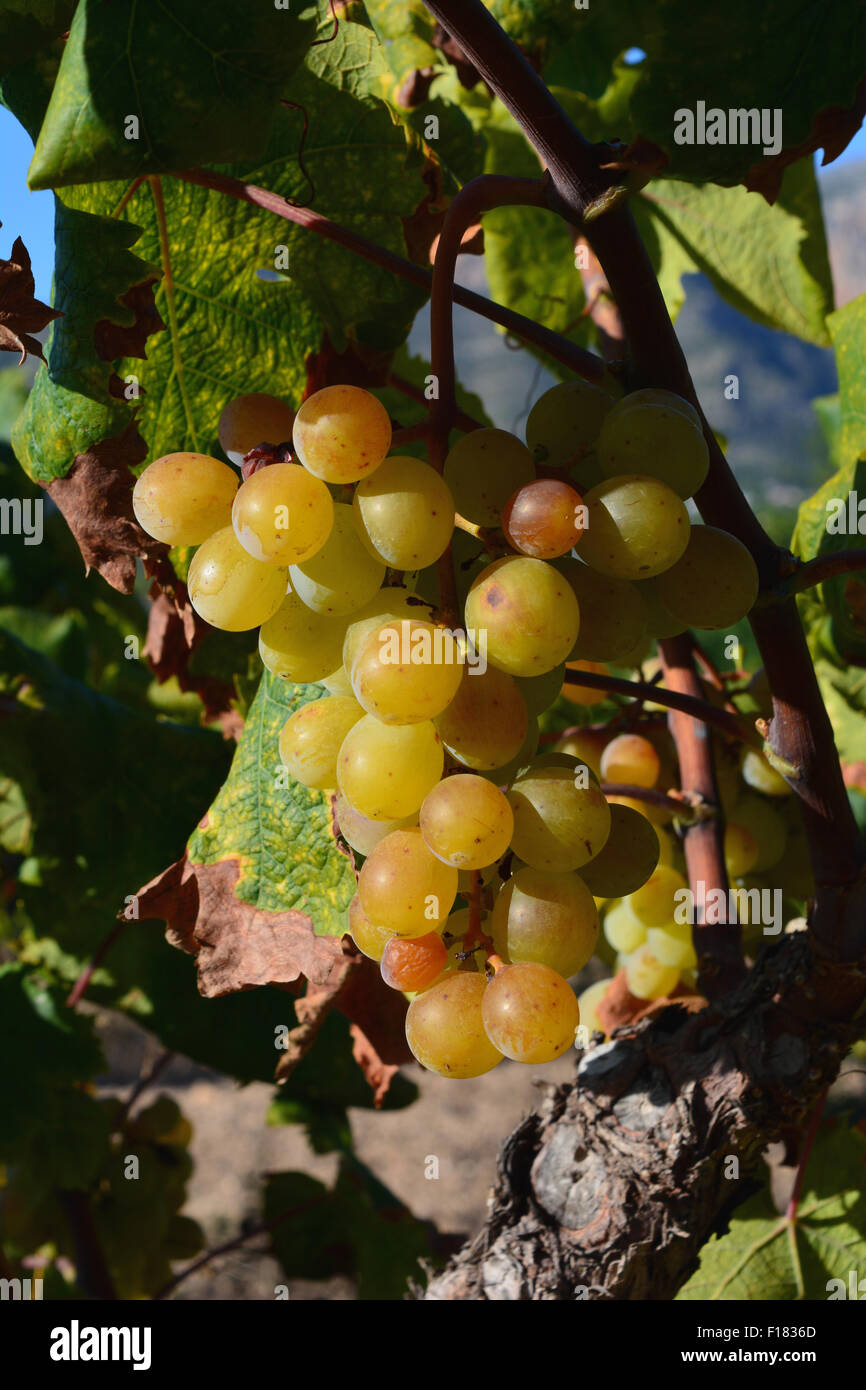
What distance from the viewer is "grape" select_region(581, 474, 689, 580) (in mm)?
552

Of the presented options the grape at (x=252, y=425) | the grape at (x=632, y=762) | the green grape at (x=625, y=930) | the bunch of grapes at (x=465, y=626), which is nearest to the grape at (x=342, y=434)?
the bunch of grapes at (x=465, y=626)

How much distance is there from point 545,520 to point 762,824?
54 centimetres

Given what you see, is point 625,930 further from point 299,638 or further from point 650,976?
point 299,638

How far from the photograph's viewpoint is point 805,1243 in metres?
1.14

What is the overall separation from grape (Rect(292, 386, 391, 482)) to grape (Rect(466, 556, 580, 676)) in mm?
90

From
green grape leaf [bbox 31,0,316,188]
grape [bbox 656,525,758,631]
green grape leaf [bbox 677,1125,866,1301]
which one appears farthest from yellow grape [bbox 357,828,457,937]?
green grape leaf [bbox 677,1125,866,1301]

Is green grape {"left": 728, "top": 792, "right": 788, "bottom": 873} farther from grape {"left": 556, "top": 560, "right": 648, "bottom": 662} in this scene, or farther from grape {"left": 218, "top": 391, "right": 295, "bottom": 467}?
grape {"left": 218, "top": 391, "right": 295, "bottom": 467}

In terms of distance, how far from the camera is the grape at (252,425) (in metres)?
0.67

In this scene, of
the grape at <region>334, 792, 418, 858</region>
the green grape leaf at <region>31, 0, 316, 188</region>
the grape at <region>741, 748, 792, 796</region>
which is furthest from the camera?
the grape at <region>741, 748, 792, 796</region>

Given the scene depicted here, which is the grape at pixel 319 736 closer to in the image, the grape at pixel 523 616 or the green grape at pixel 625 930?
the grape at pixel 523 616

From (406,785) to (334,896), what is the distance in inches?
7.4

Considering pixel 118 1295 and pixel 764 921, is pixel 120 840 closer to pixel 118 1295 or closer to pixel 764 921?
pixel 764 921

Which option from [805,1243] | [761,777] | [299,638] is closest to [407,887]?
[299,638]

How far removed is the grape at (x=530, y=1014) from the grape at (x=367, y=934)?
87mm
